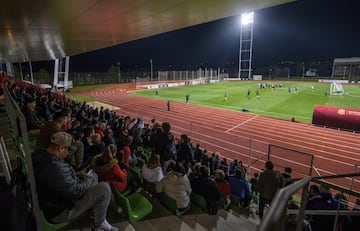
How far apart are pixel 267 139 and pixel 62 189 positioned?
1462 centimetres

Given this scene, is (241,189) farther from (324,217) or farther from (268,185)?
(324,217)

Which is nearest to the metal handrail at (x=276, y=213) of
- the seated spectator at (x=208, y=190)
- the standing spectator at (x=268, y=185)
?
the seated spectator at (x=208, y=190)

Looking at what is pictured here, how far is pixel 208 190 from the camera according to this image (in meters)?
4.09

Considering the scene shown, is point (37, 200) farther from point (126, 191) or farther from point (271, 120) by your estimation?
point (271, 120)

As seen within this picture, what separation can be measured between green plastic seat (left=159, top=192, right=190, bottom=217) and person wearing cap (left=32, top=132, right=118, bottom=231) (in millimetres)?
1198

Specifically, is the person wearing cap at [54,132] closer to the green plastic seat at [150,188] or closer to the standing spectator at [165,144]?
the green plastic seat at [150,188]

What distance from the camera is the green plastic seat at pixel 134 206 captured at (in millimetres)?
3317

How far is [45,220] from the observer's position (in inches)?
102

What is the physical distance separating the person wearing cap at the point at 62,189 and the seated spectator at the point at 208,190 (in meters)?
1.88

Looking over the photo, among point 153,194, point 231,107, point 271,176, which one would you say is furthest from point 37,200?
point 231,107

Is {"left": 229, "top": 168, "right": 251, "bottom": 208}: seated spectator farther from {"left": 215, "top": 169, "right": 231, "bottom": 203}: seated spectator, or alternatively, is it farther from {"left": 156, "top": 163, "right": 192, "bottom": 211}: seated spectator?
{"left": 156, "top": 163, "right": 192, "bottom": 211}: seated spectator

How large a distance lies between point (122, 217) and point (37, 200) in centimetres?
149

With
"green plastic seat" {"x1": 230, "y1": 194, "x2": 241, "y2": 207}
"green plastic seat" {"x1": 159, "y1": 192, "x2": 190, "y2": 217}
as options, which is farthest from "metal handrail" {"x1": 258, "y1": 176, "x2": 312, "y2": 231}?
"green plastic seat" {"x1": 230, "y1": 194, "x2": 241, "y2": 207}

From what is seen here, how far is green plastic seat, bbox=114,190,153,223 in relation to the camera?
3317 millimetres
